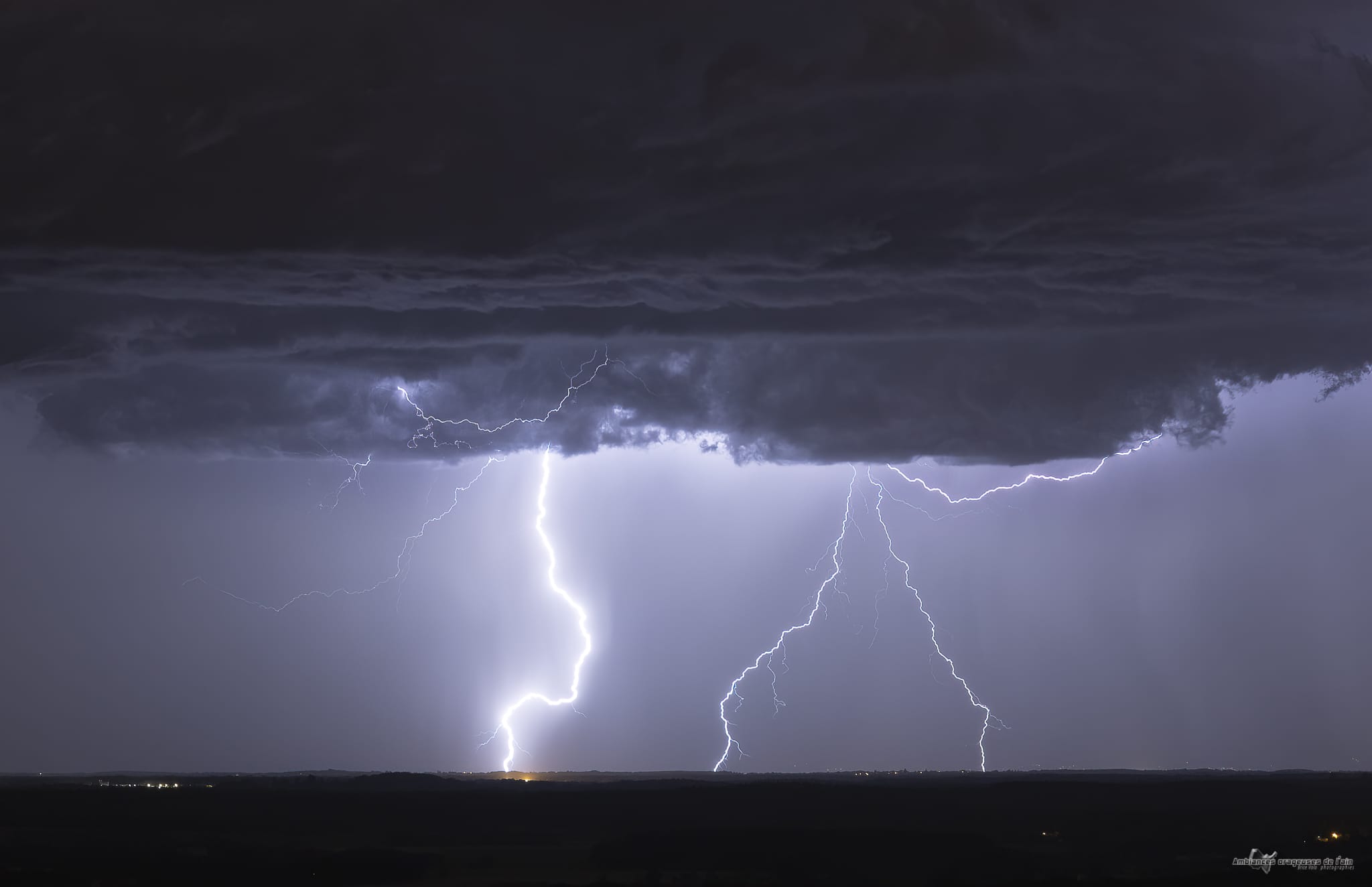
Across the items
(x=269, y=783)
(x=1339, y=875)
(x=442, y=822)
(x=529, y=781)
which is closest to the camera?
(x=1339, y=875)

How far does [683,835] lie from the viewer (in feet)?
264

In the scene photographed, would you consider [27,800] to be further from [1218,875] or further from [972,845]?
[1218,875]

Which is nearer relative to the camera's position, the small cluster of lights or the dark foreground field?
the dark foreground field

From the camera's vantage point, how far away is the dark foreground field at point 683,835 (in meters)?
58.4

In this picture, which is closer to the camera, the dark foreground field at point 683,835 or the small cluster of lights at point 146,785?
the dark foreground field at point 683,835

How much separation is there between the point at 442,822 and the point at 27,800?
177ft

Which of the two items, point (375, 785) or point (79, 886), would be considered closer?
point (79, 886)

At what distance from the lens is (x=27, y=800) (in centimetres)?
12650

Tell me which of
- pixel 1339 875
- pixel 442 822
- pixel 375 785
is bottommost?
pixel 1339 875

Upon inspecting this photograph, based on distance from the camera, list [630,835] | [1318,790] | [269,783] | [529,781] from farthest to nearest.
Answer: [529,781], [269,783], [1318,790], [630,835]

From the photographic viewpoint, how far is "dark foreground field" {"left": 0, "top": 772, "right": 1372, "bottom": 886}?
5844 centimetres

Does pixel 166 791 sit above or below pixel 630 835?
above

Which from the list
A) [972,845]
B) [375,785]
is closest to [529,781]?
[375,785]

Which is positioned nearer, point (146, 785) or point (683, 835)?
point (683, 835)
